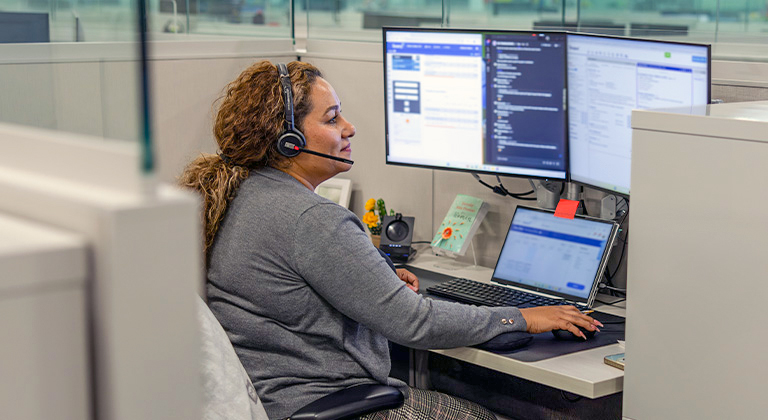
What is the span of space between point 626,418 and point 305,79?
893mm

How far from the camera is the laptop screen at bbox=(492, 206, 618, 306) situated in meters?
1.88

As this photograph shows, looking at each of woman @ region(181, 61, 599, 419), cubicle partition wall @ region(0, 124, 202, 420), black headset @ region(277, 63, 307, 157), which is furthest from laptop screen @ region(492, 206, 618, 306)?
cubicle partition wall @ region(0, 124, 202, 420)

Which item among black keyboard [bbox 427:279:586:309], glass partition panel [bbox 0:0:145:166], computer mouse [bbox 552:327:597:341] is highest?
glass partition panel [bbox 0:0:145:166]

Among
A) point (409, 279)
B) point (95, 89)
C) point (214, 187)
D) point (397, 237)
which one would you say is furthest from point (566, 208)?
point (95, 89)

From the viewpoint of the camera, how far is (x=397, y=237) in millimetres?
2295

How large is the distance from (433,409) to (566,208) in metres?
0.61

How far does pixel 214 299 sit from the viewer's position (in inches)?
62.7

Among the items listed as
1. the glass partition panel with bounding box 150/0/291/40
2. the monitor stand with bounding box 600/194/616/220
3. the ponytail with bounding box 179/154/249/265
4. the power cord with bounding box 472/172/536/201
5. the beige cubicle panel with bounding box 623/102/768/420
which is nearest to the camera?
the beige cubicle panel with bounding box 623/102/768/420

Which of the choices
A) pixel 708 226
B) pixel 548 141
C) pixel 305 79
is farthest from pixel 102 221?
pixel 548 141

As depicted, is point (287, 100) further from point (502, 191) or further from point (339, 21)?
point (339, 21)

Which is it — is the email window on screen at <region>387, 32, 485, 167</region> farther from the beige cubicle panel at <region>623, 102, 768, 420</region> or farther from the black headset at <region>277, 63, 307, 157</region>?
the beige cubicle panel at <region>623, 102, 768, 420</region>

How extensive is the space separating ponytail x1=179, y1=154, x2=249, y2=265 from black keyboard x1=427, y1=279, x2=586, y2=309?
57 cm

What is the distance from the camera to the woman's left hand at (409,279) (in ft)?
6.46

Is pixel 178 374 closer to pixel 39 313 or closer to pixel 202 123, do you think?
pixel 39 313
